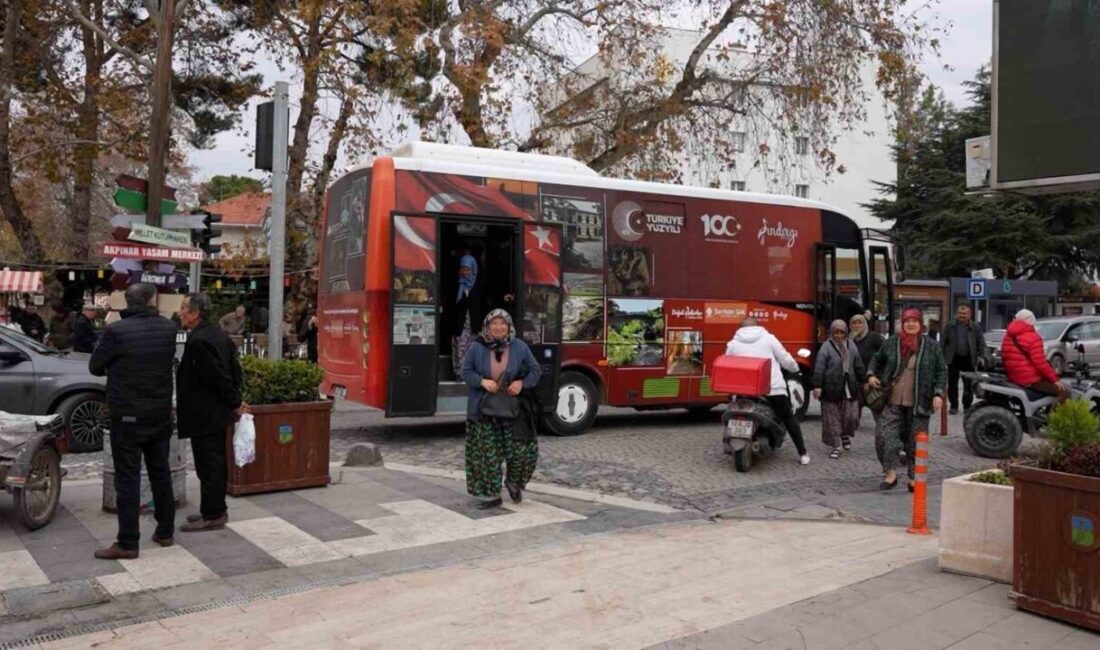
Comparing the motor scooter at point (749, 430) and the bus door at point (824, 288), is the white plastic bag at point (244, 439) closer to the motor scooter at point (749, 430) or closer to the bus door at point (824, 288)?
the motor scooter at point (749, 430)

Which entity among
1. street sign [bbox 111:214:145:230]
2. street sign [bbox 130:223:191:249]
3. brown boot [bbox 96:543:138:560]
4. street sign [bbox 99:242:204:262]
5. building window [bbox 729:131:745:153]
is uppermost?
building window [bbox 729:131:745:153]

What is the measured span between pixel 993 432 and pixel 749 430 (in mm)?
3649

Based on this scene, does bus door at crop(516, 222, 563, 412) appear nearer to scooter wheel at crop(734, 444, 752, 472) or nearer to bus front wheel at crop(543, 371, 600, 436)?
bus front wheel at crop(543, 371, 600, 436)

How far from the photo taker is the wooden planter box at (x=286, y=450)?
25.1 ft

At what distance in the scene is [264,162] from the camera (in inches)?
330

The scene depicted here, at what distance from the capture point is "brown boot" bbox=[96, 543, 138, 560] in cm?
582

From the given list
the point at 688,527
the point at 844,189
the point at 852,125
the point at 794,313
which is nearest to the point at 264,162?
the point at 688,527

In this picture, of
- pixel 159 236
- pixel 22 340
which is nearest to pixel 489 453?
pixel 159 236

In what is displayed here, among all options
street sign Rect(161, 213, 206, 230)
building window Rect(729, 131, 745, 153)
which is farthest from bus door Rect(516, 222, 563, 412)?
building window Rect(729, 131, 745, 153)

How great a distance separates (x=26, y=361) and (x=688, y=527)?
7.96 metres

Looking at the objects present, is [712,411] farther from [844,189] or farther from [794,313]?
[844,189]

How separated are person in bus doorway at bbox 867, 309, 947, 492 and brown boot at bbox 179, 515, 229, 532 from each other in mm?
5954

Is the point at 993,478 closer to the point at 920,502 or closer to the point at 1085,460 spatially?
the point at 1085,460

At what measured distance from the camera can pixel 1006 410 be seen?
35.1ft
